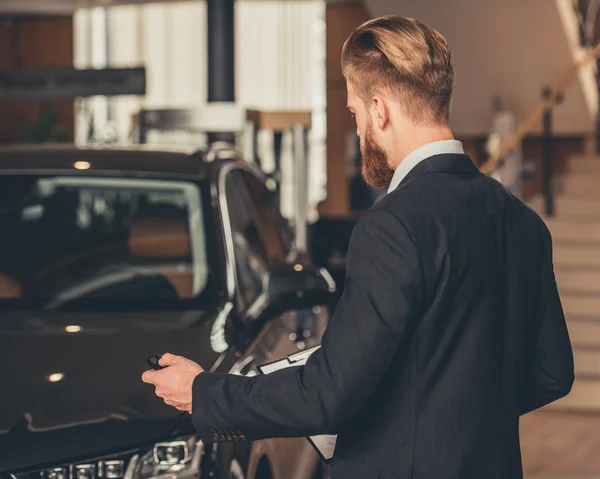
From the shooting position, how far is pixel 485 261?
1532 millimetres

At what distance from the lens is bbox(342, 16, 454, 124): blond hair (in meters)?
1.52

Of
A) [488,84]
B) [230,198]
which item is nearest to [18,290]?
[230,198]

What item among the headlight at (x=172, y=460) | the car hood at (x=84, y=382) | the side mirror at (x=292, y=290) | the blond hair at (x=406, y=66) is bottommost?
the headlight at (x=172, y=460)

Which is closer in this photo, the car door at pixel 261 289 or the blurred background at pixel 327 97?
the car door at pixel 261 289

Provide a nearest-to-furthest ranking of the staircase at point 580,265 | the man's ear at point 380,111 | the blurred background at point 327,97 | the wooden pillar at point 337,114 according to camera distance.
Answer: the man's ear at point 380,111 < the blurred background at point 327,97 < the staircase at point 580,265 < the wooden pillar at point 337,114

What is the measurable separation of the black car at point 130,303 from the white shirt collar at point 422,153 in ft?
2.81

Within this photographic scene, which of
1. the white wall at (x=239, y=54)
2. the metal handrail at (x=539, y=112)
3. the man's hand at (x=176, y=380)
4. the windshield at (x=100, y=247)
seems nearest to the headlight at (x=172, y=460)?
the man's hand at (x=176, y=380)

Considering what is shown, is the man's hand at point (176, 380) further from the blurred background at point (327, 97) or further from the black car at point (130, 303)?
the blurred background at point (327, 97)

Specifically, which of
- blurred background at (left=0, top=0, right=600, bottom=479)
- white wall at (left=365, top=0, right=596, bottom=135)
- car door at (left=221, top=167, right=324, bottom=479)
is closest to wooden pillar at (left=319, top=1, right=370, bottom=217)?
blurred background at (left=0, top=0, right=600, bottom=479)

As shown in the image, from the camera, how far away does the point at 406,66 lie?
1.52 meters

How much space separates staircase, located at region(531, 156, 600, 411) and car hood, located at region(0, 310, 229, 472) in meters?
4.45

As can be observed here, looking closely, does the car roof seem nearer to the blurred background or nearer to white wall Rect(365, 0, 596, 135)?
the blurred background

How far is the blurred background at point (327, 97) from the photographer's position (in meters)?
6.37

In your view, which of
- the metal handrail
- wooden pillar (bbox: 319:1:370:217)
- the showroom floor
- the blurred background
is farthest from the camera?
wooden pillar (bbox: 319:1:370:217)
